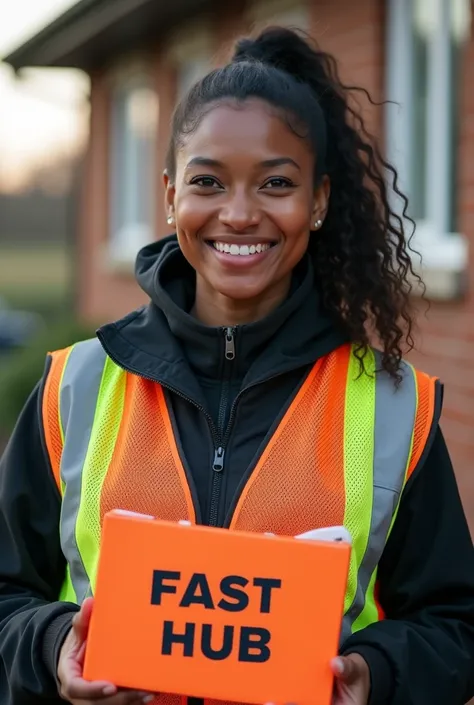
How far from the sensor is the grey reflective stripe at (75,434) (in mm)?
2182

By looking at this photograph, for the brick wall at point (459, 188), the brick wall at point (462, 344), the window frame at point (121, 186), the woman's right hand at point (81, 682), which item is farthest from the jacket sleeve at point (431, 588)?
the window frame at point (121, 186)

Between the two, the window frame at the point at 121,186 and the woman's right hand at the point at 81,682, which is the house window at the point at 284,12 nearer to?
the window frame at the point at 121,186

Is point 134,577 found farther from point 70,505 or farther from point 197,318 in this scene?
point 197,318

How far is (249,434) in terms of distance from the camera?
2.21 m

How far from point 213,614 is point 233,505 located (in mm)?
249

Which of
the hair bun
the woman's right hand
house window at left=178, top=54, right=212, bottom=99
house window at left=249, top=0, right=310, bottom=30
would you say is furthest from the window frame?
the woman's right hand

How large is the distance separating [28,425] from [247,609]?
1.98 ft

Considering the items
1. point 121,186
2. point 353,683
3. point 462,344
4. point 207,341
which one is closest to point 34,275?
point 121,186

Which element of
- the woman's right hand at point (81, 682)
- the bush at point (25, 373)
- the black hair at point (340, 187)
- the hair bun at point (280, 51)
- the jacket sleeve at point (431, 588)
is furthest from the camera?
the bush at point (25, 373)

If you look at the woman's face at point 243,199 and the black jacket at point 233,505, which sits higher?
the woman's face at point 243,199

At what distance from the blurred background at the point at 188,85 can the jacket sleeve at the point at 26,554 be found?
44.4 inches

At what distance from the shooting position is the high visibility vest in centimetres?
213

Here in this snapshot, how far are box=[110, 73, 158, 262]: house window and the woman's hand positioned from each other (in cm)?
906

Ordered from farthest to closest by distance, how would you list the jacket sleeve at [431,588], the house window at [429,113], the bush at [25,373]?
the bush at [25,373] < the house window at [429,113] < the jacket sleeve at [431,588]
